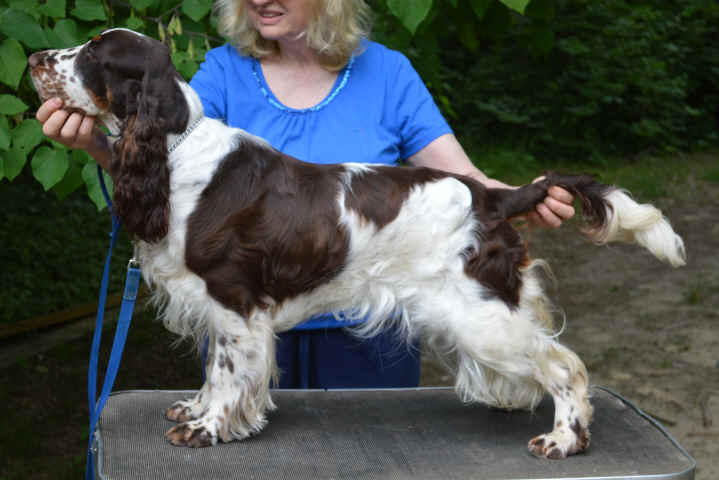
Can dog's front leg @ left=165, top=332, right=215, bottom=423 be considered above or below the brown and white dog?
below

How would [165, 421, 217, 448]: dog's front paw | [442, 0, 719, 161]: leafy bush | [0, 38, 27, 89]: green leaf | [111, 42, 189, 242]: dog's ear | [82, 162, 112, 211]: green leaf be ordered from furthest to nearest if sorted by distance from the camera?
[442, 0, 719, 161]: leafy bush, [82, 162, 112, 211]: green leaf, [0, 38, 27, 89]: green leaf, [165, 421, 217, 448]: dog's front paw, [111, 42, 189, 242]: dog's ear

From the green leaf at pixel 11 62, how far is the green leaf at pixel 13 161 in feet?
0.81

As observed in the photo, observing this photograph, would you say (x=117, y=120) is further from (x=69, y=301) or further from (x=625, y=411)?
(x=69, y=301)

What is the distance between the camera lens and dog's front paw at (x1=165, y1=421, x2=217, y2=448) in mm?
2725

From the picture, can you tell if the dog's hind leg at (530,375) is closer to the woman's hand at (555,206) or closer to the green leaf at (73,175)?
the woman's hand at (555,206)

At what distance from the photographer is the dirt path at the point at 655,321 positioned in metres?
5.49

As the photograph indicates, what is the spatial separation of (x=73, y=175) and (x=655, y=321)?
5035 mm

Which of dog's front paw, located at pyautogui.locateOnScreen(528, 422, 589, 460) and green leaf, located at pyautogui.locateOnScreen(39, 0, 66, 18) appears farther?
green leaf, located at pyautogui.locateOnScreen(39, 0, 66, 18)

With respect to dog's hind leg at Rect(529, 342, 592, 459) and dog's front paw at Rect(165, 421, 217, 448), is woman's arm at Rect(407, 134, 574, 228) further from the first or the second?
dog's front paw at Rect(165, 421, 217, 448)

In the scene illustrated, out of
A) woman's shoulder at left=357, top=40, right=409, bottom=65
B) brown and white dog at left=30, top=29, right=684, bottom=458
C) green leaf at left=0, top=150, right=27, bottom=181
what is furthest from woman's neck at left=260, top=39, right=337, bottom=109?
green leaf at left=0, top=150, right=27, bottom=181

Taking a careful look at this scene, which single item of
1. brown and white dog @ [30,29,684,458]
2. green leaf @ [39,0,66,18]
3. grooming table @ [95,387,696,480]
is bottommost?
grooming table @ [95,387,696,480]

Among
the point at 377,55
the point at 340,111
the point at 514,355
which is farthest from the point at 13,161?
the point at 514,355

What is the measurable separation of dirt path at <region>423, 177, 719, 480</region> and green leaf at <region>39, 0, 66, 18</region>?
3.87 metres

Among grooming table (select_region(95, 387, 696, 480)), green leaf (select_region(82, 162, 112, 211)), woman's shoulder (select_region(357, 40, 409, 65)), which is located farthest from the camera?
woman's shoulder (select_region(357, 40, 409, 65))
